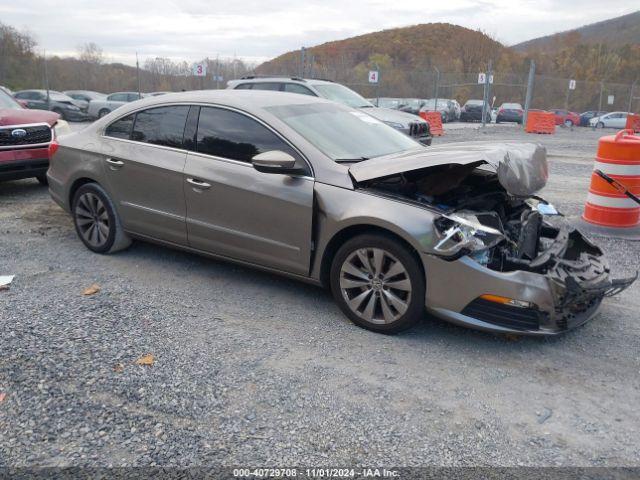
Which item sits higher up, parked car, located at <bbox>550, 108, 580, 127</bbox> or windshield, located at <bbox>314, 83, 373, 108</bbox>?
windshield, located at <bbox>314, 83, 373, 108</bbox>

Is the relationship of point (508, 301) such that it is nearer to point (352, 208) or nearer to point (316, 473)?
point (352, 208)

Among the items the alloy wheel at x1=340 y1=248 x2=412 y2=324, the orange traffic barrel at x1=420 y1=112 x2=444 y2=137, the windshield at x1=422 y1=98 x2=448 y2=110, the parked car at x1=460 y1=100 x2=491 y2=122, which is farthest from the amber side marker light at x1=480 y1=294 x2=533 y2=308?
the parked car at x1=460 y1=100 x2=491 y2=122

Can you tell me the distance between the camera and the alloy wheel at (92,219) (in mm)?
5578

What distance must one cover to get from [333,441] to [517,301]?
1.52 metres

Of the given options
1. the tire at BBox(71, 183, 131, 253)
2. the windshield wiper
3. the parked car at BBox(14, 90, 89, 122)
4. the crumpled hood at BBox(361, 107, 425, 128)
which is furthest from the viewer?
the parked car at BBox(14, 90, 89, 122)

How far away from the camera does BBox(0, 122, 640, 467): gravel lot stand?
2781 millimetres

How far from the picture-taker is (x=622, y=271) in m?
5.41

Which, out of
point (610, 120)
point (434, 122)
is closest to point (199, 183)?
point (434, 122)

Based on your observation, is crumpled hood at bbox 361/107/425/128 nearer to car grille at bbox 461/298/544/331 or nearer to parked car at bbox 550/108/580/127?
car grille at bbox 461/298/544/331

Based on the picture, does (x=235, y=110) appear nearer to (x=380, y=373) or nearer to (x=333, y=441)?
(x=380, y=373)

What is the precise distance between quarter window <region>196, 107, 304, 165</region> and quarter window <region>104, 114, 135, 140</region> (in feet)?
3.03

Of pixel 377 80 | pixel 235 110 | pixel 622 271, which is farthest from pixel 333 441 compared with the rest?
pixel 377 80

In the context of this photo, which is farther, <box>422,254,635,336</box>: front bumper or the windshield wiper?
the windshield wiper

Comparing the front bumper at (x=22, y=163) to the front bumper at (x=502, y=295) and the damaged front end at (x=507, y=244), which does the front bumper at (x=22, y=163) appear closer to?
the damaged front end at (x=507, y=244)
